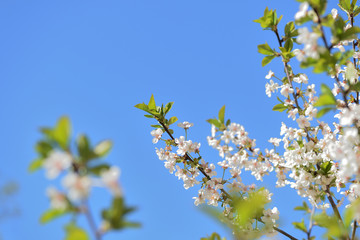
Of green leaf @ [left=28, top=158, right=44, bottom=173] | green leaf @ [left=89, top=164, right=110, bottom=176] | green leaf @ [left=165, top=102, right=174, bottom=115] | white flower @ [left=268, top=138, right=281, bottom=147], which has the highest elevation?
green leaf @ [left=165, top=102, right=174, bottom=115]

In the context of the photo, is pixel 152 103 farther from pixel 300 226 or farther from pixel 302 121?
pixel 300 226

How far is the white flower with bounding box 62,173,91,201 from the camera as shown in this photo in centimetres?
101

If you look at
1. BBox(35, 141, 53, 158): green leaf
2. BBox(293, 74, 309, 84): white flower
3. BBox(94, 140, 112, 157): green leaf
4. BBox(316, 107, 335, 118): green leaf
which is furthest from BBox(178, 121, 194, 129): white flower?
BBox(35, 141, 53, 158): green leaf

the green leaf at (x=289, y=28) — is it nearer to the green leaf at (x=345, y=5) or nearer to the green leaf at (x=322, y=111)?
the green leaf at (x=345, y=5)

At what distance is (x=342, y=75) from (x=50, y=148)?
265cm

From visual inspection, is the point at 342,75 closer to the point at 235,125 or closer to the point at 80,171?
the point at 235,125

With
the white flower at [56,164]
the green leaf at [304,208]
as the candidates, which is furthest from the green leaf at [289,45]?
the white flower at [56,164]

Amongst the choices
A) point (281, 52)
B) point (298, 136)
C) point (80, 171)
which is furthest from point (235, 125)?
point (80, 171)

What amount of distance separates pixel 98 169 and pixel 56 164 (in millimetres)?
145

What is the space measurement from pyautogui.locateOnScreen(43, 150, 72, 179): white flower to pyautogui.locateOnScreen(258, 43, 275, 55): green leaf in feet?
5.94

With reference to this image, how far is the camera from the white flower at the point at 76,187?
101 cm

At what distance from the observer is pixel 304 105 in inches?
100

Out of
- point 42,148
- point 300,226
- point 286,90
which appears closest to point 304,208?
point 300,226

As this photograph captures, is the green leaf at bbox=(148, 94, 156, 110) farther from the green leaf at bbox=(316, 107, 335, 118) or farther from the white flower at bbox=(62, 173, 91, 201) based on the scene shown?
the white flower at bbox=(62, 173, 91, 201)
